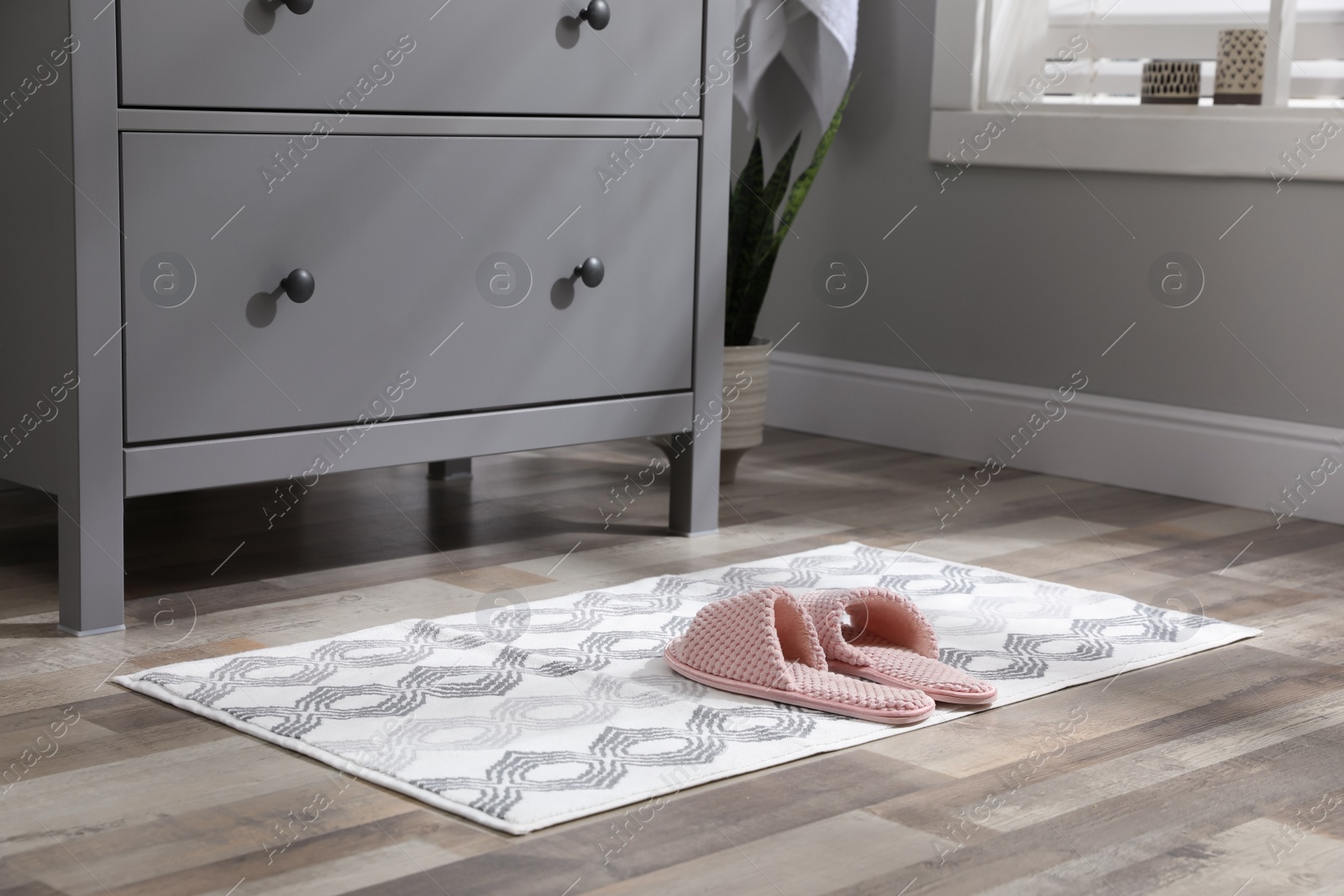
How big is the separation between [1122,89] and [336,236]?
5.00 feet

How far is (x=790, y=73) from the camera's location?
116 inches

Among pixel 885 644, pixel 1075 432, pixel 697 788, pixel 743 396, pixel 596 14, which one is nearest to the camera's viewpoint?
pixel 697 788

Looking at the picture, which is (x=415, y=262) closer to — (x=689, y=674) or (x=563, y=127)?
(x=563, y=127)

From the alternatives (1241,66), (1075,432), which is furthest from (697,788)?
(1241,66)

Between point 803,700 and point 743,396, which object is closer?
point 803,700

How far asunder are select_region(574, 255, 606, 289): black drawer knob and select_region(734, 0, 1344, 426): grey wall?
3.38ft

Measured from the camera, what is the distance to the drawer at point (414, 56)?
5.30 feet

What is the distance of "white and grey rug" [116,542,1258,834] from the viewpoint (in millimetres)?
1259

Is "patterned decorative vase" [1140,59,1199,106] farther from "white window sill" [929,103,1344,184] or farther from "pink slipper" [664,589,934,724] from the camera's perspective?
"pink slipper" [664,589,934,724]

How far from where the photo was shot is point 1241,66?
250cm

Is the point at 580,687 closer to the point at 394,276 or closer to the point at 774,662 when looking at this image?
the point at 774,662

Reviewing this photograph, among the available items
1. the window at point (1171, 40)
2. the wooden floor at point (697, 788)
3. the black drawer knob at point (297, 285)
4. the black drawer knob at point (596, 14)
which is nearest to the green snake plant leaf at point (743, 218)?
the wooden floor at point (697, 788)

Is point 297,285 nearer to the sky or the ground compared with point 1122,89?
nearer to the ground

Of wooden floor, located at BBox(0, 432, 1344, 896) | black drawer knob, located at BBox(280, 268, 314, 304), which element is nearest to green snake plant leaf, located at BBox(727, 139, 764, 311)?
wooden floor, located at BBox(0, 432, 1344, 896)
